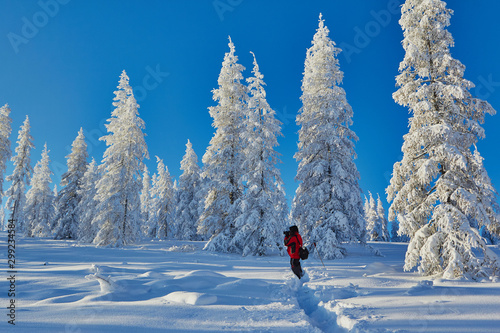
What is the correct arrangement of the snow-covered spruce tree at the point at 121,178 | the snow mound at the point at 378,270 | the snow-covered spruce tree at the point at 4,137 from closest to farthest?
1. the snow mound at the point at 378,270
2. the snow-covered spruce tree at the point at 121,178
3. the snow-covered spruce tree at the point at 4,137

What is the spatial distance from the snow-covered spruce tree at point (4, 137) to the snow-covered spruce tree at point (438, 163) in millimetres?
33909

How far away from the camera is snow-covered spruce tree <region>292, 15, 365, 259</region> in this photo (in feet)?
54.8

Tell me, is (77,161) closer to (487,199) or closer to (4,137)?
(4,137)

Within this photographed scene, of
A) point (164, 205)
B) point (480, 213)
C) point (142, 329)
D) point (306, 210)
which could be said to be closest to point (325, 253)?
point (306, 210)

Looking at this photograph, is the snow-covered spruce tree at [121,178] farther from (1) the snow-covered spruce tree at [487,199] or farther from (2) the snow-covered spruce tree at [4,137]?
(1) the snow-covered spruce tree at [487,199]

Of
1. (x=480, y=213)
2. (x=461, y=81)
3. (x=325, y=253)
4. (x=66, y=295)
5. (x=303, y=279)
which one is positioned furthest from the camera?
(x=325, y=253)

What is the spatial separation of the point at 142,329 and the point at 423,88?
1223 cm

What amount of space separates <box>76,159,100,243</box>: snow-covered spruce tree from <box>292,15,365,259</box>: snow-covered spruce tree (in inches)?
841

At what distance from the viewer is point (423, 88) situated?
10664mm

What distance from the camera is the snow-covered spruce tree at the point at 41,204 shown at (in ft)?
137

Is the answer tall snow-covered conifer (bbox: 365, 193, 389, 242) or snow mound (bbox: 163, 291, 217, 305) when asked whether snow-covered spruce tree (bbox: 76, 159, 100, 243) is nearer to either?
snow mound (bbox: 163, 291, 217, 305)

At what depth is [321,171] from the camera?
17.2m

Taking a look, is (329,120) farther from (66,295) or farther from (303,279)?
(66,295)

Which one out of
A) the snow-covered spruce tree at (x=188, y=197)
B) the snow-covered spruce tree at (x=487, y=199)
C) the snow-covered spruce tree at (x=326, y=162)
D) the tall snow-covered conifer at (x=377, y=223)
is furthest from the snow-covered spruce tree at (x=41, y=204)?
the tall snow-covered conifer at (x=377, y=223)
